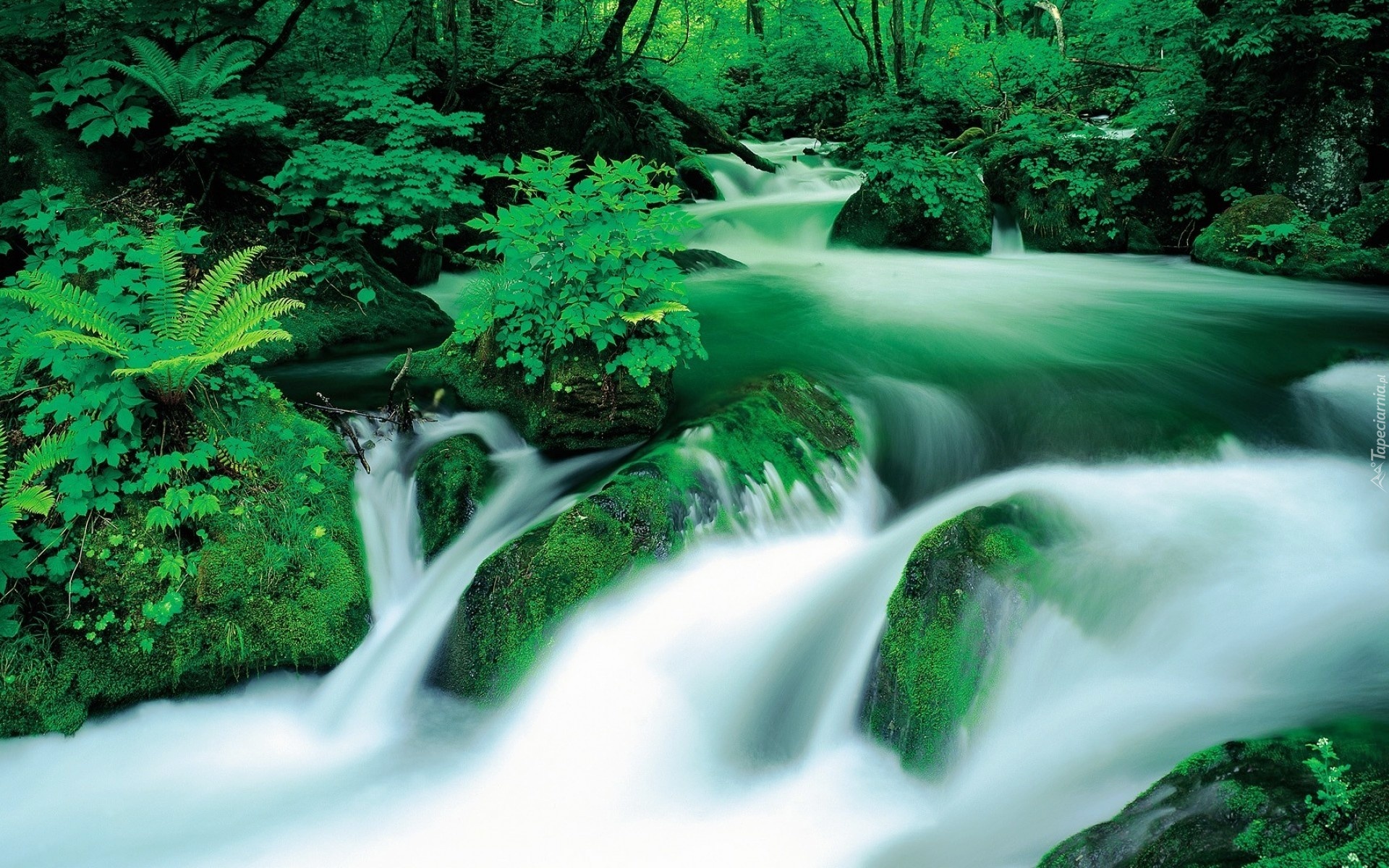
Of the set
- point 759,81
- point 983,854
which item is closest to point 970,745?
point 983,854

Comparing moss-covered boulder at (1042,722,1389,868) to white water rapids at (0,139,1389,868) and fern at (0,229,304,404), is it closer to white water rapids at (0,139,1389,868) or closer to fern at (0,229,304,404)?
white water rapids at (0,139,1389,868)

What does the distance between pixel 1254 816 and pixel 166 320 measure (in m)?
4.70

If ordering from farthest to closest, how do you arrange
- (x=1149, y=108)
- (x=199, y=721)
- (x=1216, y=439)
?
(x=1149, y=108) → (x=1216, y=439) → (x=199, y=721)

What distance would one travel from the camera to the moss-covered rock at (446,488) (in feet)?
14.6

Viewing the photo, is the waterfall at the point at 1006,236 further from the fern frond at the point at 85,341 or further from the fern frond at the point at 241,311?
the fern frond at the point at 85,341

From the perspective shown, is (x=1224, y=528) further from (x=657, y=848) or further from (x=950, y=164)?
(x=950, y=164)

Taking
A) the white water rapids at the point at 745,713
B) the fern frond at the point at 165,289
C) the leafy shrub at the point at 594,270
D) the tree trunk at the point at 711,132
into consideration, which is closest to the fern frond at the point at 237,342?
the fern frond at the point at 165,289

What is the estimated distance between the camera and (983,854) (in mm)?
2801

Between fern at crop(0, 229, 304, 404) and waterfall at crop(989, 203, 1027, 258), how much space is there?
8682 mm

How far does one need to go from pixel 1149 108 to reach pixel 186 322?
10897mm

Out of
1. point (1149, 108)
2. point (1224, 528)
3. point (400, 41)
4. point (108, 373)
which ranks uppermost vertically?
point (400, 41)

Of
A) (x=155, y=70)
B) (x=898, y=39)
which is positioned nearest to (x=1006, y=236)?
(x=898, y=39)

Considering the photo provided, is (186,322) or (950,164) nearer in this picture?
(186,322)

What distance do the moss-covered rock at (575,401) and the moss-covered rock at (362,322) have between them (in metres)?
1.92
